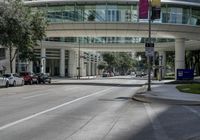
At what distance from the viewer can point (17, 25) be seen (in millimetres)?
46875

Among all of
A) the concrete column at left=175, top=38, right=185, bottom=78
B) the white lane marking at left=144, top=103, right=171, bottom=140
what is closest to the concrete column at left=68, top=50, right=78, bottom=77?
the concrete column at left=175, top=38, right=185, bottom=78

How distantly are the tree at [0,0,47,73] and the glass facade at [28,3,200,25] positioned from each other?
2.95m

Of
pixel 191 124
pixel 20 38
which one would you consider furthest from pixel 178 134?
pixel 20 38

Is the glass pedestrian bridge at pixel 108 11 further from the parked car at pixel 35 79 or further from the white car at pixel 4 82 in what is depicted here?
the white car at pixel 4 82

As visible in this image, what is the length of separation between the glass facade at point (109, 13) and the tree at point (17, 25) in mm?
2949

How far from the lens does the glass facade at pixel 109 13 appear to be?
55000mm

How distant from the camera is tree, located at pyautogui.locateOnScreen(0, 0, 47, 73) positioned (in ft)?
150

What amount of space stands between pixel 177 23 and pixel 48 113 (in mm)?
41158

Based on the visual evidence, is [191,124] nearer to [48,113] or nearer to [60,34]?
[48,113]

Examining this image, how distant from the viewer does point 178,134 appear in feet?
40.7

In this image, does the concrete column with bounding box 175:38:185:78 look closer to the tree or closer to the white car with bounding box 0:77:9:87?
the tree

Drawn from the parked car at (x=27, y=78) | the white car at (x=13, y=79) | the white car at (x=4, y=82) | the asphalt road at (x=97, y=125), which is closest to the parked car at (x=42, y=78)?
the parked car at (x=27, y=78)

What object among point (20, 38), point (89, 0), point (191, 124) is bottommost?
point (191, 124)

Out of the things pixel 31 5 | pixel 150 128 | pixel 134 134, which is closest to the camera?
pixel 134 134
